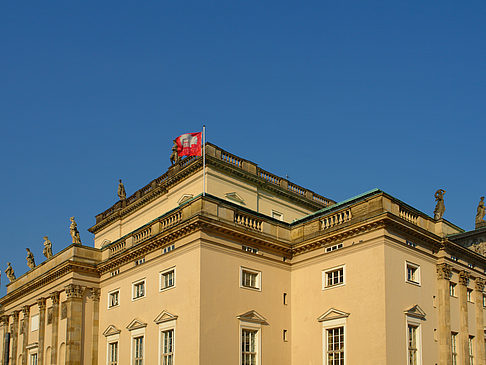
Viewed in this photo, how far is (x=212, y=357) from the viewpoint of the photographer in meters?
28.4

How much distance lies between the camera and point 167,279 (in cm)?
3216

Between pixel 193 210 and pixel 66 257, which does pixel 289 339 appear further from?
pixel 66 257

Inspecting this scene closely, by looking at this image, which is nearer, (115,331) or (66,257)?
(115,331)

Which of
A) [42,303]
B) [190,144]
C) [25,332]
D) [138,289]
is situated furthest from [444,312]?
[25,332]

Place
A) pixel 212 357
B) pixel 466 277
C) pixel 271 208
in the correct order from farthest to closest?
pixel 271 208 < pixel 466 277 < pixel 212 357

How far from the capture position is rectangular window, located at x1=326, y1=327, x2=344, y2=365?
29.1 meters

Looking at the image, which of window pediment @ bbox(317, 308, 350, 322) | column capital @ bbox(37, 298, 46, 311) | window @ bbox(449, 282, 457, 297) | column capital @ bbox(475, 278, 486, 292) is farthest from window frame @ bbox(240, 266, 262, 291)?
column capital @ bbox(37, 298, 46, 311)

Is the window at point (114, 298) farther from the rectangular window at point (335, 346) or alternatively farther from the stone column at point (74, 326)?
the rectangular window at point (335, 346)

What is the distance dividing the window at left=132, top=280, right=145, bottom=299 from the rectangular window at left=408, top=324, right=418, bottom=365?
1485 centimetres

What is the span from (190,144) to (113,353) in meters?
13.7

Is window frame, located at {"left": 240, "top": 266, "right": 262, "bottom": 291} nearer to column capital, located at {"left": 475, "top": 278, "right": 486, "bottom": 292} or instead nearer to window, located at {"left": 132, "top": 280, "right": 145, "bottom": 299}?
window, located at {"left": 132, "top": 280, "right": 145, "bottom": 299}

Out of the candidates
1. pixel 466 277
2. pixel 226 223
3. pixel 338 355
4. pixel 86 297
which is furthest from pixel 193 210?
pixel 466 277

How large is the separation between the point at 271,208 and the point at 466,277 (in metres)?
14.0

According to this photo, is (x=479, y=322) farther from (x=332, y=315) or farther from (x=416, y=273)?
(x=332, y=315)
